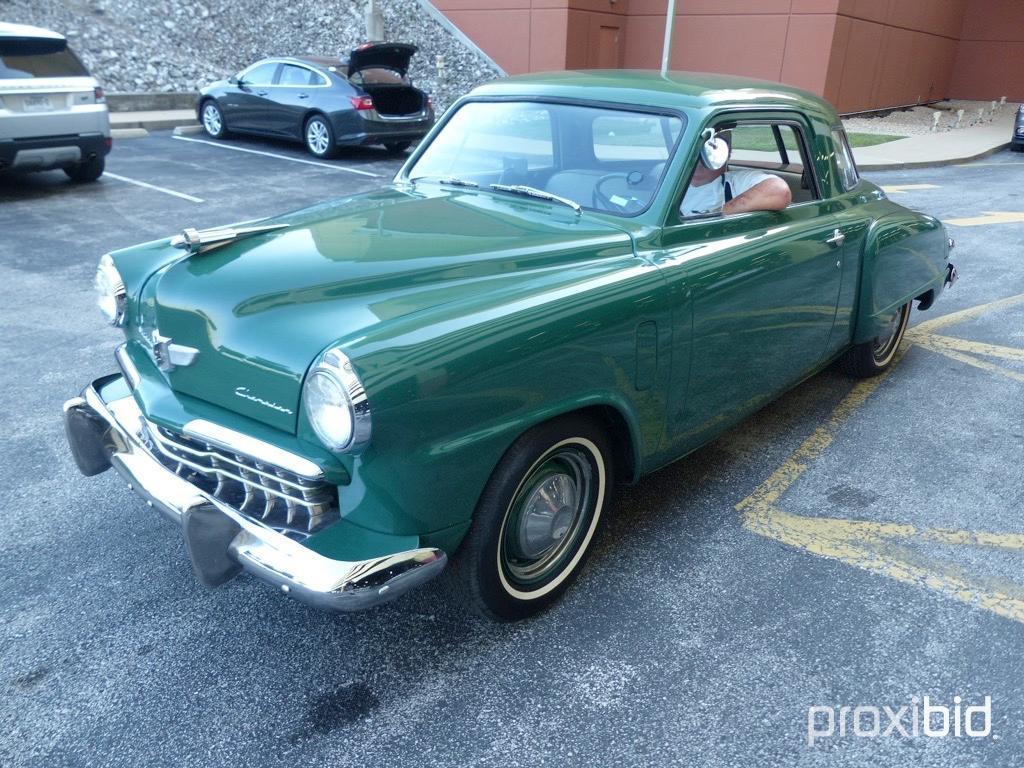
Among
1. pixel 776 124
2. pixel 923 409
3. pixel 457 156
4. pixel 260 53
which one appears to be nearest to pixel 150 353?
pixel 457 156

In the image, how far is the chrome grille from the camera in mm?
2418

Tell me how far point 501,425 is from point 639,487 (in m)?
1.53

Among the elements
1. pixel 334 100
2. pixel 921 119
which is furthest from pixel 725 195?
pixel 921 119

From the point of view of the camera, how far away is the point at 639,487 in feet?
12.6

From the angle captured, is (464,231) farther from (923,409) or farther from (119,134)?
(119,134)

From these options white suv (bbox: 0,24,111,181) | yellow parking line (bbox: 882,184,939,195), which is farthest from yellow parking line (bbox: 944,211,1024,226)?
white suv (bbox: 0,24,111,181)

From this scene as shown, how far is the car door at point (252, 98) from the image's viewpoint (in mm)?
13273

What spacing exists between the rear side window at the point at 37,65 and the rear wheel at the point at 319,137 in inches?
149

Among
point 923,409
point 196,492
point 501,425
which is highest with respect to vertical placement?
point 501,425

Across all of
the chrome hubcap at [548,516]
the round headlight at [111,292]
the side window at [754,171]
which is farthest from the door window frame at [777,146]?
the round headlight at [111,292]

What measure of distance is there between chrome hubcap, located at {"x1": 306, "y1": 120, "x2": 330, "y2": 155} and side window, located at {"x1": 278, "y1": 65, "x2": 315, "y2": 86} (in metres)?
0.68

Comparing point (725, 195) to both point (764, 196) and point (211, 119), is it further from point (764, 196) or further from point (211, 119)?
point (211, 119)

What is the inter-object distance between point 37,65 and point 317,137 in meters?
4.41

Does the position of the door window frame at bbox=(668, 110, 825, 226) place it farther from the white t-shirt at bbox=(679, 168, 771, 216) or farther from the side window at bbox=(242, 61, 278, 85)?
the side window at bbox=(242, 61, 278, 85)
